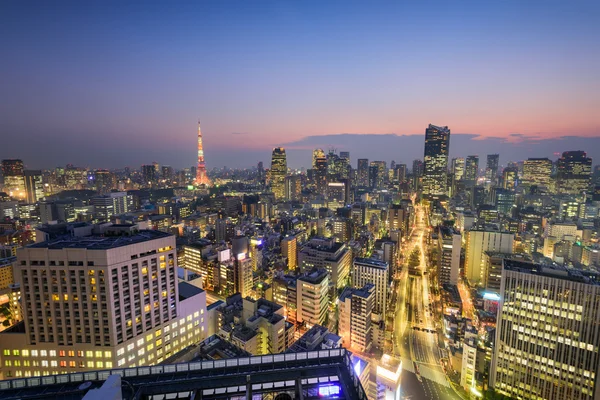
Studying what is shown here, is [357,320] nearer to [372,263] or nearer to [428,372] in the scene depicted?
[428,372]

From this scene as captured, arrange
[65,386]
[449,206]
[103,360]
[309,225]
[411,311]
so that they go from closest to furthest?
[65,386] < [103,360] < [411,311] < [309,225] < [449,206]

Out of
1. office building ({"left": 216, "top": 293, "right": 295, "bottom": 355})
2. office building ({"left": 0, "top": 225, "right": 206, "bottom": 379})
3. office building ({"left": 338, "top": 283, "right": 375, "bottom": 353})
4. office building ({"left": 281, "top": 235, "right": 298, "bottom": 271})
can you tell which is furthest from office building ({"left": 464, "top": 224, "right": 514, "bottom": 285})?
office building ({"left": 0, "top": 225, "right": 206, "bottom": 379})

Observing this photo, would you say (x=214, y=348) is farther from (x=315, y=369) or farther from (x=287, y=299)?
(x=287, y=299)

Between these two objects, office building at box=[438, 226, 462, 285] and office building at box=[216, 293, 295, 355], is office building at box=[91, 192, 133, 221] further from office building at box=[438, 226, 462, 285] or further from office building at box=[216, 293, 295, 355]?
office building at box=[438, 226, 462, 285]

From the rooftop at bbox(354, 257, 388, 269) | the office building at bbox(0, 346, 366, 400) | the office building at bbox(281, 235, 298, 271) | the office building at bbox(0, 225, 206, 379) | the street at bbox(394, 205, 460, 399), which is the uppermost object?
the office building at bbox(0, 346, 366, 400)

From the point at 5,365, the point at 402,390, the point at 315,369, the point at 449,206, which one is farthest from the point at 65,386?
the point at 449,206

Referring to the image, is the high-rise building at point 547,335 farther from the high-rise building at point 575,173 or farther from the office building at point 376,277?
the high-rise building at point 575,173

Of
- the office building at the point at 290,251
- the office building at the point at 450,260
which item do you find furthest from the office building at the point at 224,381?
the office building at the point at 290,251
